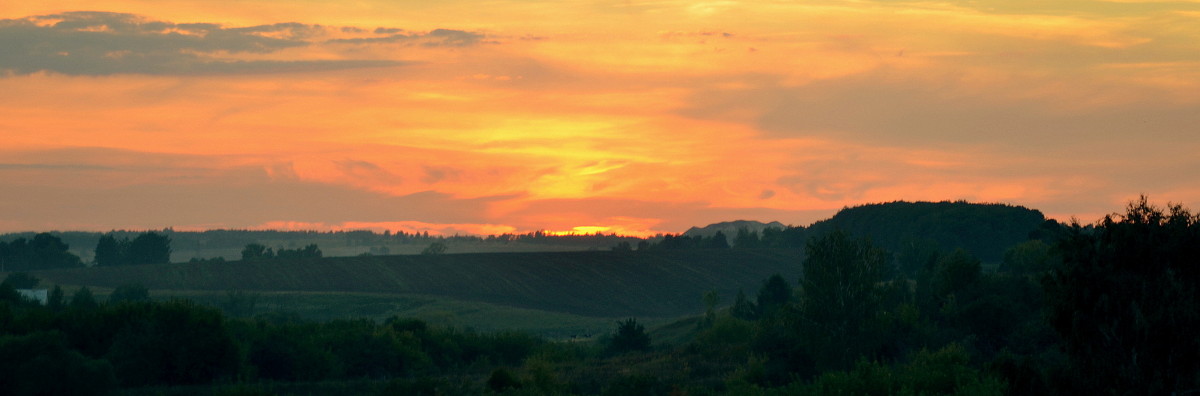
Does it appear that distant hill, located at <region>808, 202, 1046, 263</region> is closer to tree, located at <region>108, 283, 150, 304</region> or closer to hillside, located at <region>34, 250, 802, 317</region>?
hillside, located at <region>34, 250, 802, 317</region>

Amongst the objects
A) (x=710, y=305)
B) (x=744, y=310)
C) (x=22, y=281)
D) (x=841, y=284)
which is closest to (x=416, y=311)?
(x=710, y=305)

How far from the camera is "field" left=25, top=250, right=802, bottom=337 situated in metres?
153

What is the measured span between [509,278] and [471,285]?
26.1 feet

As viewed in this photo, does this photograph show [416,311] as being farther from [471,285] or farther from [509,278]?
[509,278]

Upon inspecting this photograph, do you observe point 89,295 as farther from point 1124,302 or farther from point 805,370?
point 1124,302

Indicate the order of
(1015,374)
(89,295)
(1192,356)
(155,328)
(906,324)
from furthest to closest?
1. (89,295)
2. (906,324)
3. (155,328)
4. (1015,374)
5. (1192,356)

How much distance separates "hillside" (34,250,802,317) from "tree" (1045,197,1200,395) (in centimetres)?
12933

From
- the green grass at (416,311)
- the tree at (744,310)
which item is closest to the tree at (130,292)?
the green grass at (416,311)

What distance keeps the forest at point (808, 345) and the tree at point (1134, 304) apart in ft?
0.15

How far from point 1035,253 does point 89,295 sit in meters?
108

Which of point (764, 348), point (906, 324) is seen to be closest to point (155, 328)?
point (764, 348)

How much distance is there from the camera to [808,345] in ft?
269

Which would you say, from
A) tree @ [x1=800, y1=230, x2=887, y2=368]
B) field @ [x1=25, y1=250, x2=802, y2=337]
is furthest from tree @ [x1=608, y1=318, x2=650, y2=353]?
field @ [x1=25, y1=250, x2=802, y2=337]

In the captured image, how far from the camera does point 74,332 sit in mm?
84625
